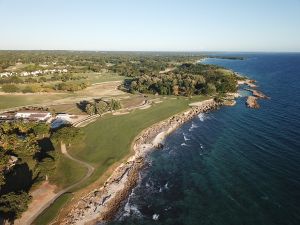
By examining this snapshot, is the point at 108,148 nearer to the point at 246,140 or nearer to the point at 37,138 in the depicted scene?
the point at 37,138

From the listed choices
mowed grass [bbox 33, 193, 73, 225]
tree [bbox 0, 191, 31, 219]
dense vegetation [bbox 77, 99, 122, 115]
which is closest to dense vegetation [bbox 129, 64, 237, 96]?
dense vegetation [bbox 77, 99, 122, 115]

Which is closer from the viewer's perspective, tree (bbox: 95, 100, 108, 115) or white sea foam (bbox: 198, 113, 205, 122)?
tree (bbox: 95, 100, 108, 115)

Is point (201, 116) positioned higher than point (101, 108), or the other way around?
point (101, 108)

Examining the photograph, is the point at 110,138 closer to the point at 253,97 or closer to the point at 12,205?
the point at 12,205

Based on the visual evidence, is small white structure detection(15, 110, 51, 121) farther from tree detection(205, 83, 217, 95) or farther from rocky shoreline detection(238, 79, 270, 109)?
rocky shoreline detection(238, 79, 270, 109)

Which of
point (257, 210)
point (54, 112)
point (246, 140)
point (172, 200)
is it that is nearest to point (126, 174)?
point (172, 200)

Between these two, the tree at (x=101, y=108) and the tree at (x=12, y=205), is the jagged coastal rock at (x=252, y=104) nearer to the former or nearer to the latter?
the tree at (x=101, y=108)

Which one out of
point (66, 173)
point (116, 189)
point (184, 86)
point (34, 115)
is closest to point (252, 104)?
point (184, 86)
